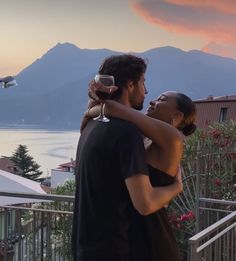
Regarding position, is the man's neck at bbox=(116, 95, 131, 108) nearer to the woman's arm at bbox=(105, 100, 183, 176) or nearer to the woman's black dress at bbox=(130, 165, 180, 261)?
the woman's arm at bbox=(105, 100, 183, 176)

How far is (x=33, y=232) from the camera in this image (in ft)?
11.7

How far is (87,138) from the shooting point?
1.58m

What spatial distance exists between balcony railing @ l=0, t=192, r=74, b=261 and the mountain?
15100 millimetres

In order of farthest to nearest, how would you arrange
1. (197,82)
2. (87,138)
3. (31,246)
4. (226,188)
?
1. (197,82)
2. (226,188)
3. (31,246)
4. (87,138)

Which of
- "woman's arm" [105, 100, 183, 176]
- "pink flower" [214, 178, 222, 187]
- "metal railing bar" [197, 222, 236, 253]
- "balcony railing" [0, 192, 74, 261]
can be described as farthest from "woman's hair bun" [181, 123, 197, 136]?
"pink flower" [214, 178, 222, 187]

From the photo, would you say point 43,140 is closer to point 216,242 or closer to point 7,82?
point 7,82

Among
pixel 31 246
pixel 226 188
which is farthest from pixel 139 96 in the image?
pixel 226 188

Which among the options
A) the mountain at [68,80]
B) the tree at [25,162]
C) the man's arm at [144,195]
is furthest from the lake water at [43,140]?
the man's arm at [144,195]

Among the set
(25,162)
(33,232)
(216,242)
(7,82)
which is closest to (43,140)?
(7,82)

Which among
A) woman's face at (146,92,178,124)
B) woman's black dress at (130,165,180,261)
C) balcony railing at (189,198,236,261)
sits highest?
woman's face at (146,92,178,124)

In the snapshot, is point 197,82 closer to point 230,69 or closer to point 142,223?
point 230,69

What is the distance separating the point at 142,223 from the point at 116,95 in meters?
0.39

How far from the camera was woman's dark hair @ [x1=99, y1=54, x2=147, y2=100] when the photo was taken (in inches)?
62.1

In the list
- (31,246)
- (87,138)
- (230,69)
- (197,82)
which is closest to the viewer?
(87,138)
